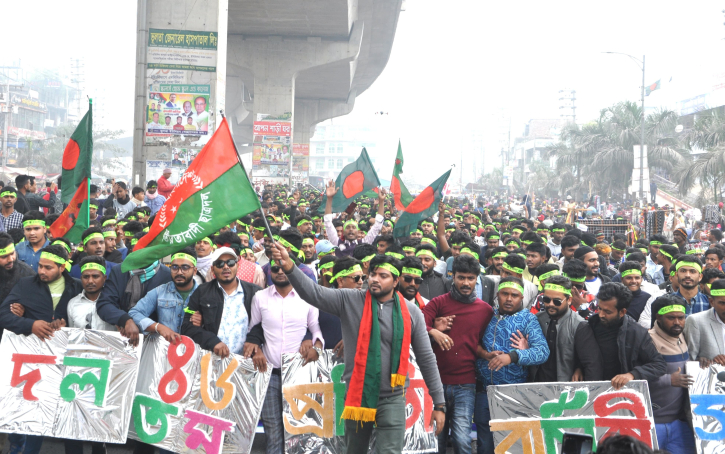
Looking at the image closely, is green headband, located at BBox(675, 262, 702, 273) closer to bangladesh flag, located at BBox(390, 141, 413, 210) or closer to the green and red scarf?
the green and red scarf

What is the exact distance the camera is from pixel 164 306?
5.63 metres

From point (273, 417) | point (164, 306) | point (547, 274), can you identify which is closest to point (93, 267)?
point (164, 306)

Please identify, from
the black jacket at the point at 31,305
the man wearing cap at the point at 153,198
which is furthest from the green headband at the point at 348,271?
the man wearing cap at the point at 153,198

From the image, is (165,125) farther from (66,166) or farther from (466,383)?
(466,383)

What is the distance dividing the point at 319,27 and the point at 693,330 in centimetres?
2876

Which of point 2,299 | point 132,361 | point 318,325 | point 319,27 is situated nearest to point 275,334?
point 318,325

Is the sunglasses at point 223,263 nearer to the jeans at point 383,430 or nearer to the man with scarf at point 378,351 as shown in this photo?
the man with scarf at point 378,351

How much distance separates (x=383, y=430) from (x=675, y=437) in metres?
2.23

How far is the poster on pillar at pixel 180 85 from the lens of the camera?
16.0 metres

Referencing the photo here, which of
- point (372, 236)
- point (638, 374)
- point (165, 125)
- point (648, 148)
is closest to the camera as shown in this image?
point (638, 374)

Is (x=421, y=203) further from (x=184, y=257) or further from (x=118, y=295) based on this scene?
(x=118, y=295)

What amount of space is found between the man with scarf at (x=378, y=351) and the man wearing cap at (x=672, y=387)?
1758 mm

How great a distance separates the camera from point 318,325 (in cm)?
571

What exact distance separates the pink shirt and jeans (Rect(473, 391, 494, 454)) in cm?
145
